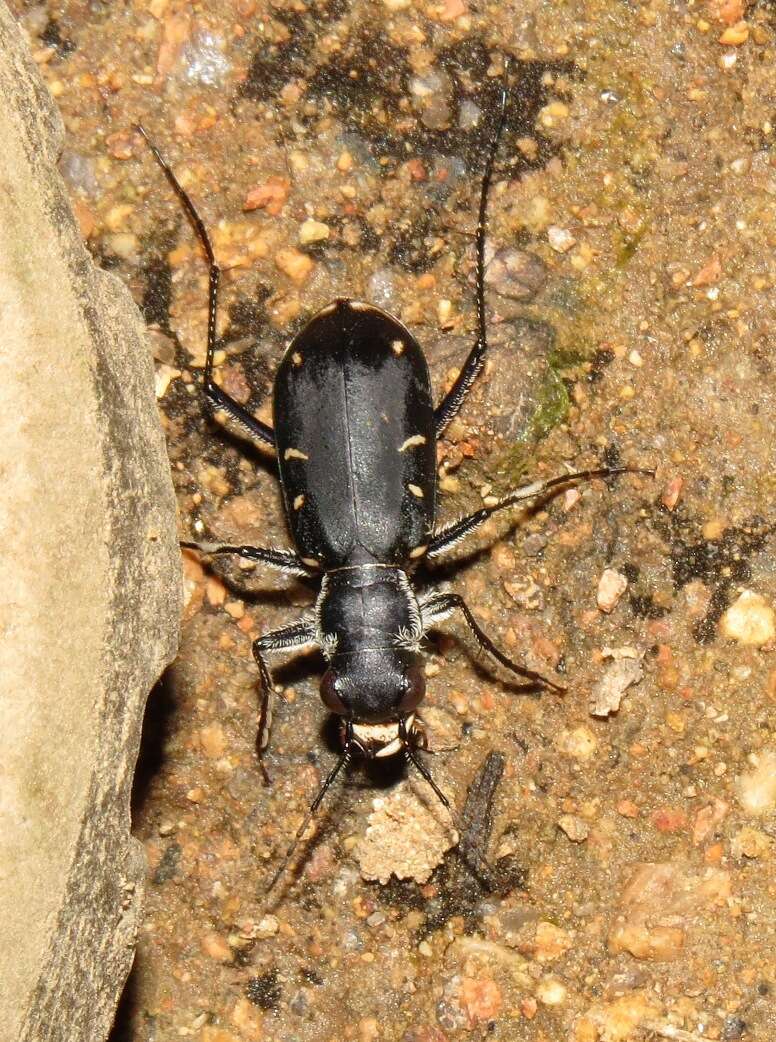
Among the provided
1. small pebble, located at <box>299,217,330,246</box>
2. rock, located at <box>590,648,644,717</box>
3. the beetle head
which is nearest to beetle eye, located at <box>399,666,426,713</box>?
the beetle head

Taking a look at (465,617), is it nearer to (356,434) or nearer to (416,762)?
(416,762)

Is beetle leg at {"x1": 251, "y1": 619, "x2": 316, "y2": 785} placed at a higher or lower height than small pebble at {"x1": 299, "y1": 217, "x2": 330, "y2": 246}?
lower

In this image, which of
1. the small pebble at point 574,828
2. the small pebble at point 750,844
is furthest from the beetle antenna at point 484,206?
the small pebble at point 750,844

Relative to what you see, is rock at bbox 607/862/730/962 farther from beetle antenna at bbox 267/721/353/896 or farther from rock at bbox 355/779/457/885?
beetle antenna at bbox 267/721/353/896

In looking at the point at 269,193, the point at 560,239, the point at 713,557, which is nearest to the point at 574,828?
the point at 713,557

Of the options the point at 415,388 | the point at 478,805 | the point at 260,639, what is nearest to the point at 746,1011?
the point at 478,805

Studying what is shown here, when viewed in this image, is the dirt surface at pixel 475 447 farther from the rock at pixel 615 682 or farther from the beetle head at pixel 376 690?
the beetle head at pixel 376 690

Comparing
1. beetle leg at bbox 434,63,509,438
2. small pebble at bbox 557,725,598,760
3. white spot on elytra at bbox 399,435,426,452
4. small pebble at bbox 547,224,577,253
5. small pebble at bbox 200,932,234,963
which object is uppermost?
small pebble at bbox 547,224,577,253
